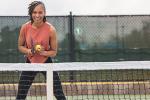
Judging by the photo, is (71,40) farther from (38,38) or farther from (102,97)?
(38,38)

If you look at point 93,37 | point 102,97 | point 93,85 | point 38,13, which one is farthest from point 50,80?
point 93,37

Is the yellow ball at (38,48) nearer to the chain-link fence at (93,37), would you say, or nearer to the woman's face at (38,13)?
the woman's face at (38,13)

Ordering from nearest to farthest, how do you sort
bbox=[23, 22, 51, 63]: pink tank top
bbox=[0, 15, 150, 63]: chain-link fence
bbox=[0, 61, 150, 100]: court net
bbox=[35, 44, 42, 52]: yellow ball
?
1. bbox=[35, 44, 42, 52]: yellow ball
2. bbox=[23, 22, 51, 63]: pink tank top
3. bbox=[0, 61, 150, 100]: court net
4. bbox=[0, 15, 150, 63]: chain-link fence

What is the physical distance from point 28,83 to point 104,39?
15.8 feet

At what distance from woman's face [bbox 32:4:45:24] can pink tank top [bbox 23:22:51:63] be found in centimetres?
12

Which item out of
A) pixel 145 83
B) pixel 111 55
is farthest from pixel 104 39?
pixel 145 83

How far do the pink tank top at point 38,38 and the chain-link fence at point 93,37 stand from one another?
4.55 meters

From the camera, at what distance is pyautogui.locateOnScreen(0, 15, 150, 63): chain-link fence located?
11.1 meters

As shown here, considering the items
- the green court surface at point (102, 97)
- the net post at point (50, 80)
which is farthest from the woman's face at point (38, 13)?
the green court surface at point (102, 97)

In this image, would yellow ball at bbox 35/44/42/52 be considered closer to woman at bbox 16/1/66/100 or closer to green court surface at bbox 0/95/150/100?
woman at bbox 16/1/66/100

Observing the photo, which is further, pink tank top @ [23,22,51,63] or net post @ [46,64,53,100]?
pink tank top @ [23,22,51,63]

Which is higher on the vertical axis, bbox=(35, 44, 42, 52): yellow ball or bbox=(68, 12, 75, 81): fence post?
bbox=(35, 44, 42, 52): yellow ball

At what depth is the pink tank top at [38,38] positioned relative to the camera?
643cm

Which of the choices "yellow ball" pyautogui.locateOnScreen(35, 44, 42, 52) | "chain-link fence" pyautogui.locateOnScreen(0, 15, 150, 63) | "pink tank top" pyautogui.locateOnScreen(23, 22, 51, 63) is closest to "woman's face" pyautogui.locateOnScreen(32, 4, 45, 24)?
"pink tank top" pyautogui.locateOnScreen(23, 22, 51, 63)
